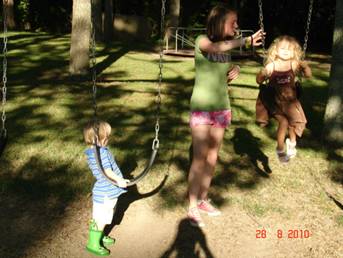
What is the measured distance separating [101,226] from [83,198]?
3.41 ft

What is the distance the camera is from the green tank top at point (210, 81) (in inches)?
164

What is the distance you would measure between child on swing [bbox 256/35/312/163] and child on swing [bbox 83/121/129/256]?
161cm

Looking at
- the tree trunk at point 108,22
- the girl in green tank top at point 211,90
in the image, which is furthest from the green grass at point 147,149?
the tree trunk at point 108,22

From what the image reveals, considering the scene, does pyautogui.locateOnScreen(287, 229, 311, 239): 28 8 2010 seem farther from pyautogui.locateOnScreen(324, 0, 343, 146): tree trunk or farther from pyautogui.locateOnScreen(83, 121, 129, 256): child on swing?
pyautogui.locateOnScreen(324, 0, 343, 146): tree trunk

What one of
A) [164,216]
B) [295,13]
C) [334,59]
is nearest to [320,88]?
[334,59]

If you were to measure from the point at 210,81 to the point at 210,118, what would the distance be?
0.32 metres

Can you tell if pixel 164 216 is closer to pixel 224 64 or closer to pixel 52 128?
pixel 224 64

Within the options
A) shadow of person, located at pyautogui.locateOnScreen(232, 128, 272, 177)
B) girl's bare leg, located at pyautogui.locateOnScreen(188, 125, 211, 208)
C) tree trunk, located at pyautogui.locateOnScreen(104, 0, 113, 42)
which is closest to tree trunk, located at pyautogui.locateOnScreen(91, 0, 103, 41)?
Answer: tree trunk, located at pyautogui.locateOnScreen(104, 0, 113, 42)

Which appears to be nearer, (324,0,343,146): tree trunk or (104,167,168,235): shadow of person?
(104,167,168,235): shadow of person

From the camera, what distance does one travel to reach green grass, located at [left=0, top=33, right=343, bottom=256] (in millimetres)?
5191

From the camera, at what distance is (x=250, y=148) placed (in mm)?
6578

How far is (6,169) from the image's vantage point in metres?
5.68

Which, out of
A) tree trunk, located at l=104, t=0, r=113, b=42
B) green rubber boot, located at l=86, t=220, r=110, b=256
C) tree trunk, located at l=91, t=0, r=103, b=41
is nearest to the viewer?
green rubber boot, located at l=86, t=220, r=110, b=256

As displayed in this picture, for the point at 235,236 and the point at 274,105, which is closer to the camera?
the point at 235,236
